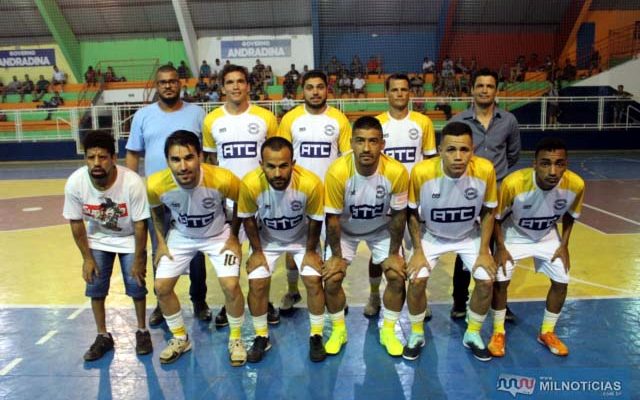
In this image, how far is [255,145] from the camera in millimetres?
4473

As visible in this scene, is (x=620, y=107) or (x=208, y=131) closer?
(x=208, y=131)

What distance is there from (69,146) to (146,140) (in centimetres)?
1507

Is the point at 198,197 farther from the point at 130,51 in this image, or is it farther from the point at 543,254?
the point at 130,51

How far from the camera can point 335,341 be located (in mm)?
4055

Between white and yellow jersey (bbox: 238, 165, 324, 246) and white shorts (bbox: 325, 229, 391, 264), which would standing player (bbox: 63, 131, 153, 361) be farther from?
white shorts (bbox: 325, 229, 391, 264)

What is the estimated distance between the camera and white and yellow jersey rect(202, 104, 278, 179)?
14.6ft

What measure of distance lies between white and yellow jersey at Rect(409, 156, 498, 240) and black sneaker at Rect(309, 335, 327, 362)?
122 cm

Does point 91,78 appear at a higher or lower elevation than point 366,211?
higher

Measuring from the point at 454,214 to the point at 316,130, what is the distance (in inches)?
54.7

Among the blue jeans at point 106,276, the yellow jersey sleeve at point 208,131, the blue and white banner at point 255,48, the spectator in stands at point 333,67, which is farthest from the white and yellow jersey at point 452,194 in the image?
the blue and white banner at point 255,48

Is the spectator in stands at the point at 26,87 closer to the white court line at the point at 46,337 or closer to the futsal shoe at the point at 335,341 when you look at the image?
the white court line at the point at 46,337

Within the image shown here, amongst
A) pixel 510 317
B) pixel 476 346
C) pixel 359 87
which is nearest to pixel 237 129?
pixel 476 346

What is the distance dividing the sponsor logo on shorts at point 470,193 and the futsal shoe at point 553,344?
122 centimetres

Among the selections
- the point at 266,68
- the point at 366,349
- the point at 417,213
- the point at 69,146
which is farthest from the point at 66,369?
the point at 266,68
